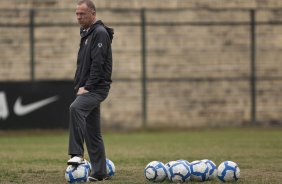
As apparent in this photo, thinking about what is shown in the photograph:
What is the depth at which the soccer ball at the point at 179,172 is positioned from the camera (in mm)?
10672

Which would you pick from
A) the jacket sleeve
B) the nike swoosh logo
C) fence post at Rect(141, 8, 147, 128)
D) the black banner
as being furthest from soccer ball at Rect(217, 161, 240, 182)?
fence post at Rect(141, 8, 147, 128)

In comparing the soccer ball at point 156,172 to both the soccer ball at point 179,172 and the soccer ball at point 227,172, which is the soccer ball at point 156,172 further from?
the soccer ball at point 227,172

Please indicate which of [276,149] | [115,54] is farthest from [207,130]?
[276,149]

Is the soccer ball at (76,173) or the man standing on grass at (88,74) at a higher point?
the man standing on grass at (88,74)

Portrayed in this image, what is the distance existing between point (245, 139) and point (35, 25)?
27.5 ft

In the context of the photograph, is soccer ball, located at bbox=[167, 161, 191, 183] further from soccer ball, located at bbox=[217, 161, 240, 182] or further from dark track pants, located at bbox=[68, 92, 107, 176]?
dark track pants, located at bbox=[68, 92, 107, 176]

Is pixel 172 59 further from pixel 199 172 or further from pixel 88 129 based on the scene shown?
pixel 199 172

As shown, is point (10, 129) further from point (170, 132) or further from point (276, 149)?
point (276, 149)

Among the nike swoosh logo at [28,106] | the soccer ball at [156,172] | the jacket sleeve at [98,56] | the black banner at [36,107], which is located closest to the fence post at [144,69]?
the black banner at [36,107]

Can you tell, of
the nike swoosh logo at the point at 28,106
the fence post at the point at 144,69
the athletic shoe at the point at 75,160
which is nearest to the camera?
the athletic shoe at the point at 75,160

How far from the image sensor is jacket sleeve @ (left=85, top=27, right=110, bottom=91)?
1054 centimetres

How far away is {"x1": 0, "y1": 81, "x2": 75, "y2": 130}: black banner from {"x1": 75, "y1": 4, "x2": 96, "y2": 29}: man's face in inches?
493

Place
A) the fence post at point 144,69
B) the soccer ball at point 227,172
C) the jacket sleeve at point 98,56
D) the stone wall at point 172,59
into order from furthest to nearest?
the stone wall at point 172,59 < the fence post at point 144,69 < the soccer ball at point 227,172 < the jacket sleeve at point 98,56

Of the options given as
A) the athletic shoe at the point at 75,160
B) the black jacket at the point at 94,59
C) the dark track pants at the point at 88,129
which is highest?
the black jacket at the point at 94,59
